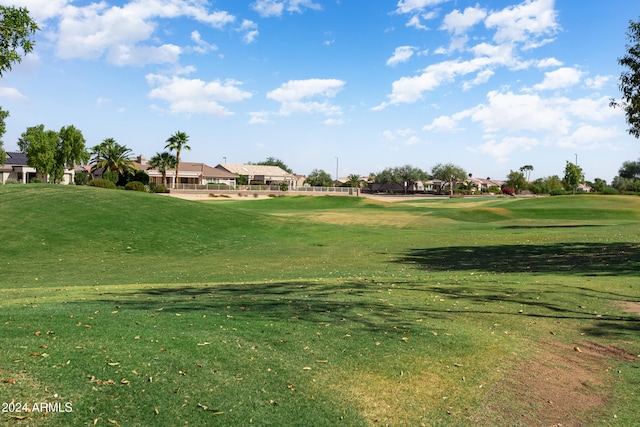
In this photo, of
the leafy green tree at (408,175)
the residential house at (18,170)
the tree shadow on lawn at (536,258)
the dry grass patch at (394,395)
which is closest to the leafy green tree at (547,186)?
the leafy green tree at (408,175)

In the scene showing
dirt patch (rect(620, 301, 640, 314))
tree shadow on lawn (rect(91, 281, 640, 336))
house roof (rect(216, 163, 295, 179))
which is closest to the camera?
tree shadow on lawn (rect(91, 281, 640, 336))

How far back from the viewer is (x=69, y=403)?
5391 millimetres

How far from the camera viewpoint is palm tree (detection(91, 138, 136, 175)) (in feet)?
373

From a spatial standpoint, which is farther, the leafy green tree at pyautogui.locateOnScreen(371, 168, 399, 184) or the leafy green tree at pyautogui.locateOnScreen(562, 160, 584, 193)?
the leafy green tree at pyautogui.locateOnScreen(371, 168, 399, 184)

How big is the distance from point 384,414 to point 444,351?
2484 millimetres

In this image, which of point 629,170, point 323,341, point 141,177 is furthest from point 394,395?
point 629,170

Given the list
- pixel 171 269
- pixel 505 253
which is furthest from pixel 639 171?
pixel 171 269

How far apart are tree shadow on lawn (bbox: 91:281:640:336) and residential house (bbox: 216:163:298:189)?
5083 inches

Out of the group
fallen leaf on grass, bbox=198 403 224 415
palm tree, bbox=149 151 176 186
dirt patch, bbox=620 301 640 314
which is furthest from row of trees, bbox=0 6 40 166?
palm tree, bbox=149 151 176 186

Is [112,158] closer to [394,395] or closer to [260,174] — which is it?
[260,174]

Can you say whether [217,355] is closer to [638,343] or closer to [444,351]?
[444,351]

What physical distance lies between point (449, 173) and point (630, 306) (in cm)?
17343

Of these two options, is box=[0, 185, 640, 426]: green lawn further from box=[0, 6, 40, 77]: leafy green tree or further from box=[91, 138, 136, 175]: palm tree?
box=[91, 138, 136, 175]: palm tree

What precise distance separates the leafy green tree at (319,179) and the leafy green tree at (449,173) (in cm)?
3874
